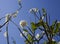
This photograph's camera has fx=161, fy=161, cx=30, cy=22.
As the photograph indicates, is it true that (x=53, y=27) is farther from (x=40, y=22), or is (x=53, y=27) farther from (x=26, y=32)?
(x=26, y=32)

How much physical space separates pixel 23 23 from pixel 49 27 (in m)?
0.38

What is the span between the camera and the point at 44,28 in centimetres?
90

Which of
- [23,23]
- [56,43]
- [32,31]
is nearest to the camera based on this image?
[56,43]

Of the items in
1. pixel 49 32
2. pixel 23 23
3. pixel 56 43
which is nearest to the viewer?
pixel 49 32

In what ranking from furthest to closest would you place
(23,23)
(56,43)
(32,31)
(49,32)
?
1. (23,23)
2. (32,31)
3. (56,43)
4. (49,32)

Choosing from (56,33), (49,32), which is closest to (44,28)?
(49,32)

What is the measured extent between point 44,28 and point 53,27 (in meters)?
0.11

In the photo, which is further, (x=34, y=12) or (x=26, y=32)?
(x=34, y=12)

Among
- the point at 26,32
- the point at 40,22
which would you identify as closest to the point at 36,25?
the point at 40,22

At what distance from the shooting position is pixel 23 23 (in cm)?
129

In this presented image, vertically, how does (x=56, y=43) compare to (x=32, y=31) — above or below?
below

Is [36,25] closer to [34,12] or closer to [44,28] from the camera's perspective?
[44,28]

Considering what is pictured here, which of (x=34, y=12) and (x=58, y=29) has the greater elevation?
(x=34, y=12)

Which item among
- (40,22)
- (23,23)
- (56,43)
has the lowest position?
(56,43)
